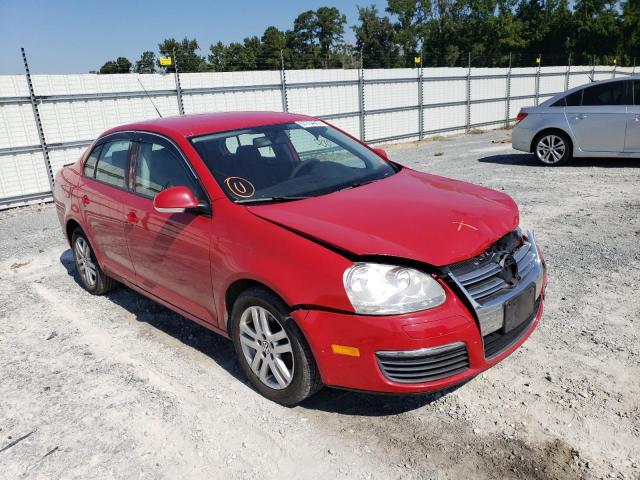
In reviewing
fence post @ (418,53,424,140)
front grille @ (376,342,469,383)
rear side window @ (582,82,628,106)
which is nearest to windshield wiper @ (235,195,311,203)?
front grille @ (376,342,469,383)

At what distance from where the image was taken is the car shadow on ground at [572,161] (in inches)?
404

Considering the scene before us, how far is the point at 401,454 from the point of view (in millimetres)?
2662

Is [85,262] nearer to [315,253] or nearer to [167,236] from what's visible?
[167,236]

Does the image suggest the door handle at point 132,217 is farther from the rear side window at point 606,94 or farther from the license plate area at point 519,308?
the rear side window at point 606,94

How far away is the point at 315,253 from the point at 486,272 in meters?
0.89

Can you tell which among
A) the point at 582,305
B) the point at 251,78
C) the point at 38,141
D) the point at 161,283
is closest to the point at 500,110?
the point at 251,78

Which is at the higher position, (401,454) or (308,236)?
(308,236)

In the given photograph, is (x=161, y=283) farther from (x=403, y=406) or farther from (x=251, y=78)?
(x=251, y=78)

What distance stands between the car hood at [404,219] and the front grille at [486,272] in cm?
6

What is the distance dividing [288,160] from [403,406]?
5.94 feet

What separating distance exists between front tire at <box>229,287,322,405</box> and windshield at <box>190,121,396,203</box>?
0.67 meters

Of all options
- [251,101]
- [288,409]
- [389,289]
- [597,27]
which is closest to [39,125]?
[251,101]

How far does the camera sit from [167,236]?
3.54 meters

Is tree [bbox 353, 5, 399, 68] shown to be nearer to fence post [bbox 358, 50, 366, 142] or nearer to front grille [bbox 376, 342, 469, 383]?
fence post [bbox 358, 50, 366, 142]
